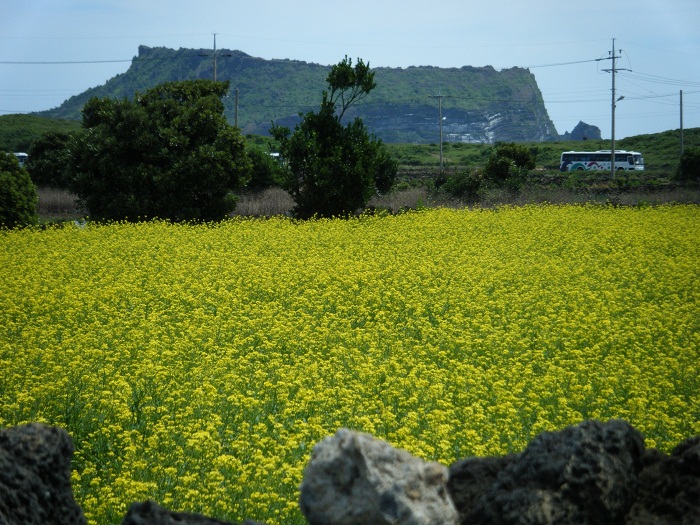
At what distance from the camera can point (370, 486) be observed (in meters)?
3.35

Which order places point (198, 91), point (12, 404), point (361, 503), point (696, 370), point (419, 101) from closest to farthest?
point (361, 503) < point (12, 404) < point (696, 370) < point (198, 91) < point (419, 101)

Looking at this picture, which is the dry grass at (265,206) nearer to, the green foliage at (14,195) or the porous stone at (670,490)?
the green foliage at (14,195)

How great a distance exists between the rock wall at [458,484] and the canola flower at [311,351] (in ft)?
5.97

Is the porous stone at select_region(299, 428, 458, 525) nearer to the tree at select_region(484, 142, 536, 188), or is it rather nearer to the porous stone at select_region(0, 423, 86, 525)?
the porous stone at select_region(0, 423, 86, 525)

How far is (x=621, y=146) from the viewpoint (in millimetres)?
83438

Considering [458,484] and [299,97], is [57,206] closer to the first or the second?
[458,484]

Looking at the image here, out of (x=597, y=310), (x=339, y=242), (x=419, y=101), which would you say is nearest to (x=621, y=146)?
(x=339, y=242)

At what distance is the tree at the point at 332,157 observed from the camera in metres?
25.0

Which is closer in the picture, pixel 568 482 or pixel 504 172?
pixel 568 482

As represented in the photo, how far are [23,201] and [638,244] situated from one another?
1676cm

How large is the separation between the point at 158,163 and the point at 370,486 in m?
23.0

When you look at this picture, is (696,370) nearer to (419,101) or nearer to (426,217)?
(426,217)

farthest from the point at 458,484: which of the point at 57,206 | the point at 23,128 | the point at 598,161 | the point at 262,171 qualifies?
the point at 23,128

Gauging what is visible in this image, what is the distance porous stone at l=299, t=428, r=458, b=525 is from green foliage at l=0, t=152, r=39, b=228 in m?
21.2
